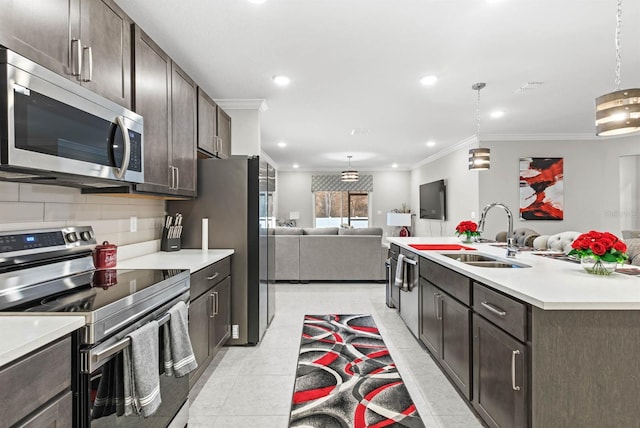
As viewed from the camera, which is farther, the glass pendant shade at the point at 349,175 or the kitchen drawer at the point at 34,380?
the glass pendant shade at the point at 349,175

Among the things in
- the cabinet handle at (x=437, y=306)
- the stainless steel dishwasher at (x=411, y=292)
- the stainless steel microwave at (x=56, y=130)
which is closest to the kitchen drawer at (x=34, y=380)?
the stainless steel microwave at (x=56, y=130)

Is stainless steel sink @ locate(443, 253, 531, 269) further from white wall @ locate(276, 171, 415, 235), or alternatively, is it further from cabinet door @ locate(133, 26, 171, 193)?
white wall @ locate(276, 171, 415, 235)

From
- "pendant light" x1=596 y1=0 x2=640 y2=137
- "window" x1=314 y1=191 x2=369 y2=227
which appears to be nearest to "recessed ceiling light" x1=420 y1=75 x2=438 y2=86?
"pendant light" x1=596 y1=0 x2=640 y2=137

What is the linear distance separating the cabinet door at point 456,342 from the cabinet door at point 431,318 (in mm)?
80

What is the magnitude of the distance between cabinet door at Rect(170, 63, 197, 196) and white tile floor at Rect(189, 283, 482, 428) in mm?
1446

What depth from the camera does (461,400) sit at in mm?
2256

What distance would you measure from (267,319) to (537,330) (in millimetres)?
2625

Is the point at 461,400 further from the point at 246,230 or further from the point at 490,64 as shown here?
the point at 490,64

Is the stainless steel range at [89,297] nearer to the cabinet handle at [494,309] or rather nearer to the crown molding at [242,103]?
the cabinet handle at [494,309]

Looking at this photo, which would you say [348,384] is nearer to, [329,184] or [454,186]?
[454,186]

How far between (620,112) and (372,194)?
8.98 metres

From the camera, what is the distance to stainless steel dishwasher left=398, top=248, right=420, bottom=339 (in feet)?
10.4

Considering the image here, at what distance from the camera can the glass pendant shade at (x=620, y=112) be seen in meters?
1.86

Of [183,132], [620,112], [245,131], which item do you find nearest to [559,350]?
[620,112]
